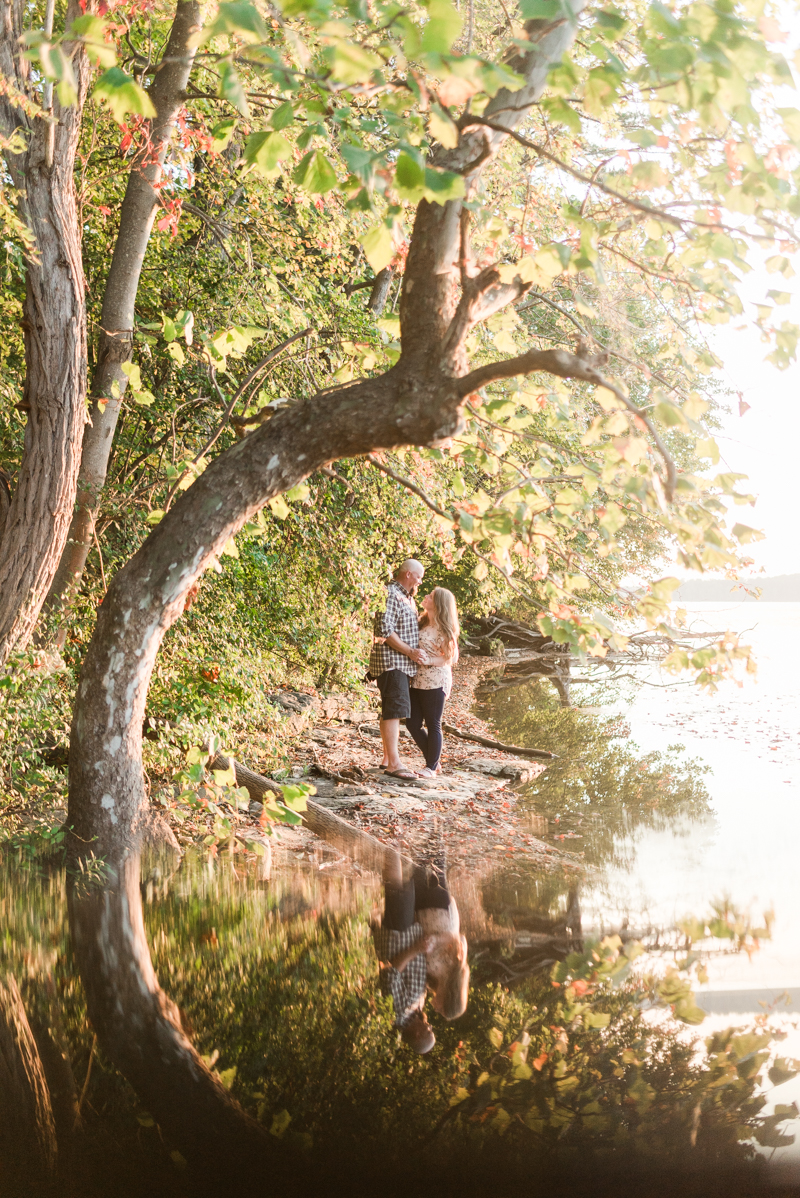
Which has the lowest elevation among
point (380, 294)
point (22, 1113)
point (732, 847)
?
point (22, 1113)

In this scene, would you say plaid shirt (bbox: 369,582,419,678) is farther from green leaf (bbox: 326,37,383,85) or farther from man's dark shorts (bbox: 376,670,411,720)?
green leaf (bbox: 326,37,383,85)

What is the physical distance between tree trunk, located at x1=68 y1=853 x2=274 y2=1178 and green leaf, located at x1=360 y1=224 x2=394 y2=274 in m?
3.07

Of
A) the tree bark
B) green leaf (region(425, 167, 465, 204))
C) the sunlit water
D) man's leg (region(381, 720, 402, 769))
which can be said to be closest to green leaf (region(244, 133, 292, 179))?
green leaf (region(425, 167, 465, 204))

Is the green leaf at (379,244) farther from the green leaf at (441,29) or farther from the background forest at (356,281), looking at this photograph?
the green leaf at (441,29)

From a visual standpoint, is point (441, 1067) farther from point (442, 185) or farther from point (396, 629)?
point (396, 629)

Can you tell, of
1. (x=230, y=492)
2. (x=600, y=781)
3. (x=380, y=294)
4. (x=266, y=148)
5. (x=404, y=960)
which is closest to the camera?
(x=266, y=148)

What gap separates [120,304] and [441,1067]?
→ 6.73 metres

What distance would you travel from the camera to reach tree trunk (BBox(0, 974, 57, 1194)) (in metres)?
2.46

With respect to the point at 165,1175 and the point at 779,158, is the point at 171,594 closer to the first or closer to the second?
the point at 165,1175

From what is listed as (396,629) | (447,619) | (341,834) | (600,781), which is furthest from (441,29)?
(600,781)

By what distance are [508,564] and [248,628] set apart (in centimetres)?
529

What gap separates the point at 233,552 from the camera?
226 inches

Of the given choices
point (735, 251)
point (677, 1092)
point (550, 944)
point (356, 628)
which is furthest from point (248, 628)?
point (677, 1092)

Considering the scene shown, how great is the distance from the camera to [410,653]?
31.0 ft
